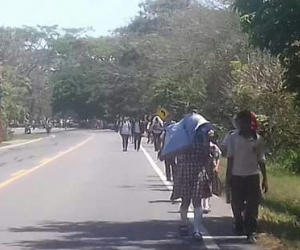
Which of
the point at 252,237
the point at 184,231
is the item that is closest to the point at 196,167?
the point at 184,231

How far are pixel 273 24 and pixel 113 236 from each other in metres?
3.87

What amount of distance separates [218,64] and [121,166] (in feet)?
28.6

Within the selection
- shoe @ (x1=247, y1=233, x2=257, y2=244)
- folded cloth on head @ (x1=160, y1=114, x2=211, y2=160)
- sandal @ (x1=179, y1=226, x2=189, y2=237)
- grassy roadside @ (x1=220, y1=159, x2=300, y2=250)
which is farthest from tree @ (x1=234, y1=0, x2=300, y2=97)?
sandal @ (x1=179, y1=226, x2=189, y2=237)

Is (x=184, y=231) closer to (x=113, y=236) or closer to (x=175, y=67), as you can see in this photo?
(x=113, y=236)

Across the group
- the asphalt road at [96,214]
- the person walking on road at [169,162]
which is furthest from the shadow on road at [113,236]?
the person walking on road at [169,162]

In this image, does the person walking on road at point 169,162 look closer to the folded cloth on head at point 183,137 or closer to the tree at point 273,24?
the folded cloth on head at point 183,137

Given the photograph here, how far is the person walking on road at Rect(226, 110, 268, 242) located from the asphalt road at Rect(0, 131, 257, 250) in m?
0.46

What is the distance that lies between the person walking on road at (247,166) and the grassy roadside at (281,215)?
442mm

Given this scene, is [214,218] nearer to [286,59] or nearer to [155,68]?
[286,59]

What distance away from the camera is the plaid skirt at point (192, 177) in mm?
12812

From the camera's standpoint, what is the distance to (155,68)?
6538cm

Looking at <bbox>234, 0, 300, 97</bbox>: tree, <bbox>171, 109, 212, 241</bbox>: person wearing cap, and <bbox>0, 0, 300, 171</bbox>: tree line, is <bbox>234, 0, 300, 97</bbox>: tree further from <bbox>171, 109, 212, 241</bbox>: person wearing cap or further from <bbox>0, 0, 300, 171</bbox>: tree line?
<bbox>171, 109, 212, 241</bbox>: person wearing cap

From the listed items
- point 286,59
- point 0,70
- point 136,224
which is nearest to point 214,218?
point 136,224

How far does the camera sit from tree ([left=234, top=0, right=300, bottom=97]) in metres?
13.2
